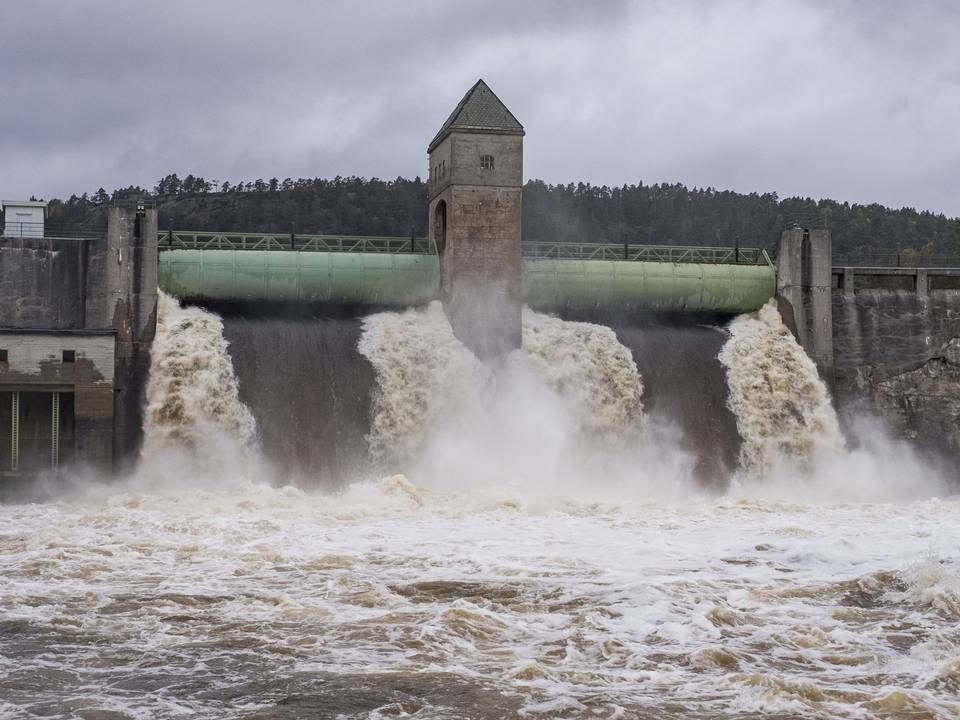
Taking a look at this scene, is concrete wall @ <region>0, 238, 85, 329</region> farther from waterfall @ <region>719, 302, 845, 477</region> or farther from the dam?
waterfall @ <region>719, 302, 845, 477</region>

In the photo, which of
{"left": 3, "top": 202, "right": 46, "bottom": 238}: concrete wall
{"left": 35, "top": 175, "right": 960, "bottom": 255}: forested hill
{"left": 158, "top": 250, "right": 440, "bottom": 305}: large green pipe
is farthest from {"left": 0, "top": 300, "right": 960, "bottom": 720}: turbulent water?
{"left": 35, "top": 175, "right": 960, "bottom": 255}: forested hill

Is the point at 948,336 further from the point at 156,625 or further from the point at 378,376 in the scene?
the point at 156,625

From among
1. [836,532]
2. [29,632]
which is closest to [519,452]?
[836,532]

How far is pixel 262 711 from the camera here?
39.7ft

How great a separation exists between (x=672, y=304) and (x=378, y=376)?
28.9ft

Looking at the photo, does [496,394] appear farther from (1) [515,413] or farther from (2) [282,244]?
(2) [282,244]

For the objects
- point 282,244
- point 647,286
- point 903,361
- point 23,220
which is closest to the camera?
point 23,220

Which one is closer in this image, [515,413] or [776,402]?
[515,413]

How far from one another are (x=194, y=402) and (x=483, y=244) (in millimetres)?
8277

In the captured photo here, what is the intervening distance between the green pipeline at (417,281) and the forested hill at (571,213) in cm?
2249

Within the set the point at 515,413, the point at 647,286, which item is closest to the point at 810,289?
the point at 647,286

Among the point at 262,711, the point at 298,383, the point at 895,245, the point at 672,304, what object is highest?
the point at 895,245

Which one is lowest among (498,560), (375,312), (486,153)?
(498,560)

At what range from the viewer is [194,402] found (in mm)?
27109
